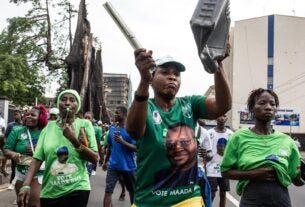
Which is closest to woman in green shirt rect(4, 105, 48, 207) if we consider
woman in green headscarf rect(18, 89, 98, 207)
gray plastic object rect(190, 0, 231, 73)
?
woman in green headscarf rect(18, 89, 98, 207)

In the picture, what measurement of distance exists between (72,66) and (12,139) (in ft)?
37.2

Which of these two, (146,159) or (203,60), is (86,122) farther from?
(203,60)

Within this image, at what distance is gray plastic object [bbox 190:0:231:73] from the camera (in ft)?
8.21

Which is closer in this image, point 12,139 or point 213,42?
point 213,42

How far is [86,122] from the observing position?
486 centimetres

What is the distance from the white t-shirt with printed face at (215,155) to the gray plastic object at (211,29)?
5865 millimetres

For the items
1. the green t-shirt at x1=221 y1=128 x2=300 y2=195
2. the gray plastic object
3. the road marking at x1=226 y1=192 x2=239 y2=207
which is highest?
the gray plastic object

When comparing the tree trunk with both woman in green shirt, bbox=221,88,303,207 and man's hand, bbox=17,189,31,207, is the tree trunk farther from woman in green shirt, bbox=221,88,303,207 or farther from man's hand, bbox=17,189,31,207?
woman in green shirt, bbox=221,88,303,207

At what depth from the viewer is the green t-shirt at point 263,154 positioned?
4.07 metres

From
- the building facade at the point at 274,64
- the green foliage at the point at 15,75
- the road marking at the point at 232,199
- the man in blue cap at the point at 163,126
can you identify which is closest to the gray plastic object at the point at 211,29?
the man in blue cap at the point at 163,126

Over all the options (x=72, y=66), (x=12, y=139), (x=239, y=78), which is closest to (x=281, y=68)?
(x=239, y=78)

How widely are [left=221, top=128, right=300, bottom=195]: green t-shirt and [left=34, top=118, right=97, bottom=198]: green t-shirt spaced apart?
125 centimetres

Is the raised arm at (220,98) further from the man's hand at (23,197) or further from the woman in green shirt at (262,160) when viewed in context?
the man's hand at (23,197)

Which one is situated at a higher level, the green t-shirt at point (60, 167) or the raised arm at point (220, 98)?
the raised arm at point (220, 98)
